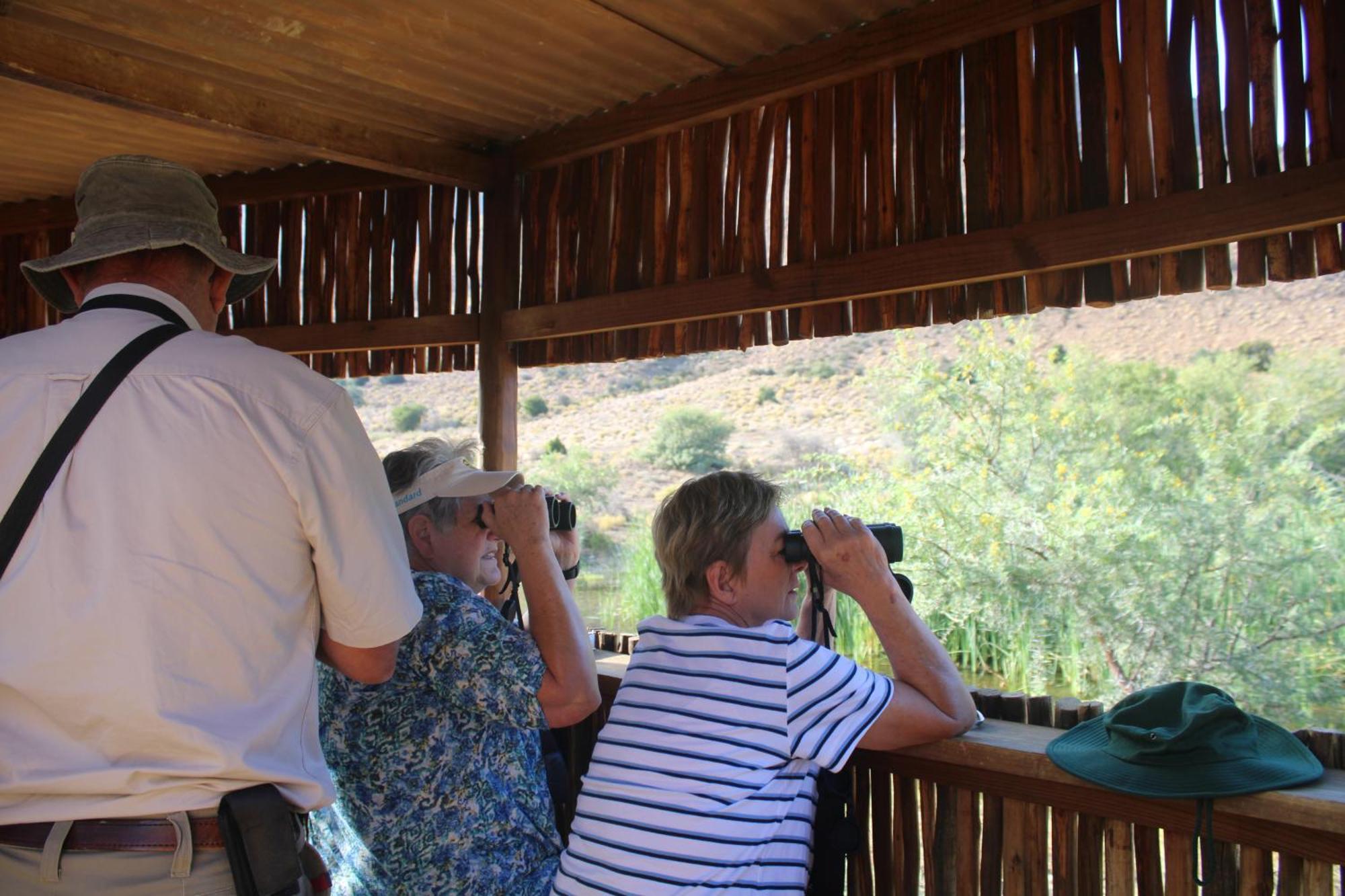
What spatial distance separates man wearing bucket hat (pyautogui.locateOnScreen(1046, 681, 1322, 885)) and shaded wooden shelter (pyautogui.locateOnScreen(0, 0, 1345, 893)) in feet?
0.15

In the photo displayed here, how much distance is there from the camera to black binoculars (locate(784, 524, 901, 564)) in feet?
7.37

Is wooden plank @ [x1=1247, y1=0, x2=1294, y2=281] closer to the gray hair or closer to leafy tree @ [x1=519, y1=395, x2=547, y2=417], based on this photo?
the gray hair

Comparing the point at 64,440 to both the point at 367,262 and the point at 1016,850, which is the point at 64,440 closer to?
the point at 1016,850

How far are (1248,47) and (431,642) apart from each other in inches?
99.9

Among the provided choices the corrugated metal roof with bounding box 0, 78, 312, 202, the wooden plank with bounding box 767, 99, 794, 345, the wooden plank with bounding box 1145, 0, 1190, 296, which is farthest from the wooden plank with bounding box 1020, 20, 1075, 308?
the corrugated metal roof with bounding box 0, 78, 312, 202

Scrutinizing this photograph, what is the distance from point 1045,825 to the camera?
2.20 m

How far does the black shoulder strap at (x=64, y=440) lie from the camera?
1.45 meters

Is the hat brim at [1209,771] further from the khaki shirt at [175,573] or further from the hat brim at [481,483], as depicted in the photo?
the khaki shirt at [175,573]

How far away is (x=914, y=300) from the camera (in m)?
3.59

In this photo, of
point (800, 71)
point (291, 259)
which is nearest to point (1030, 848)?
point (800, 71)

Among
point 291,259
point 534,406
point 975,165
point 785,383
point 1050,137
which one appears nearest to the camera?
point 1050,137

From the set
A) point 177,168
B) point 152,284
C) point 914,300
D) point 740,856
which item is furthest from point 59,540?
point 914,300

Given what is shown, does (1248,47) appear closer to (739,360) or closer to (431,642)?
(431,642)

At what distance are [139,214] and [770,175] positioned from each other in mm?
2671
